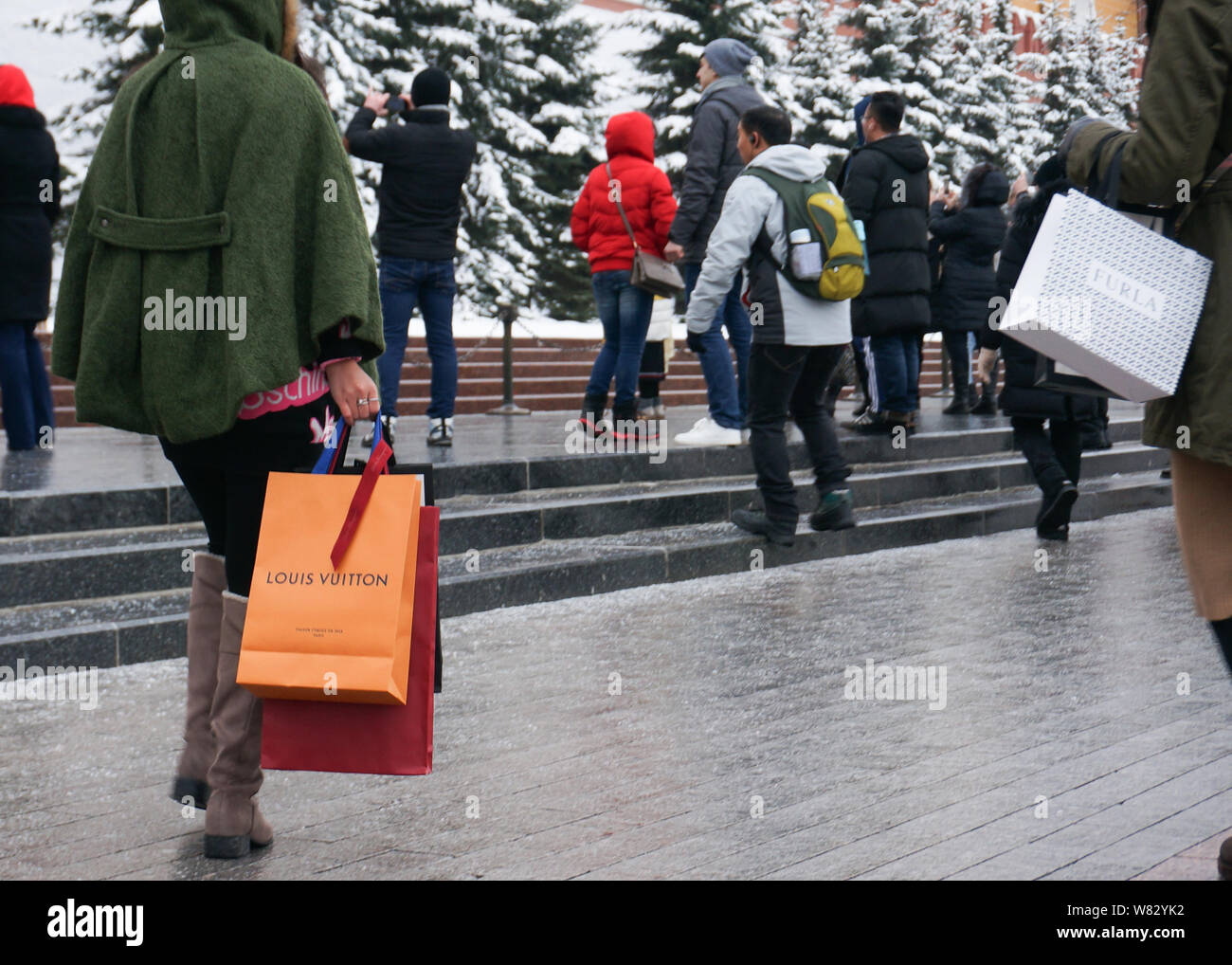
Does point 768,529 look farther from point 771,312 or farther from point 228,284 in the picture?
point 228,284

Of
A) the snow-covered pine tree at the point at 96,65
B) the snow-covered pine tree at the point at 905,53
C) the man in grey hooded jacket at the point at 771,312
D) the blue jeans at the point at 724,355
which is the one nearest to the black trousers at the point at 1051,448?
the man in grey hooded jacket at the point at 771,312

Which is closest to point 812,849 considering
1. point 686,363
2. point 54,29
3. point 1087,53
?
point 686,363

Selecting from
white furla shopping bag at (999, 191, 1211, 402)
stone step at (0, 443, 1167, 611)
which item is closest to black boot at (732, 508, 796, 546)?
stone step at (0, 443, 1167, 611)

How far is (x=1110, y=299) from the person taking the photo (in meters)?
3.19

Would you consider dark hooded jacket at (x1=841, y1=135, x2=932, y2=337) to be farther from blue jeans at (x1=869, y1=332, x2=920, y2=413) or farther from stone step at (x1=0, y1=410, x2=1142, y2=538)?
stone step at (x1=0, y1=410, x2=1142, y2=538)

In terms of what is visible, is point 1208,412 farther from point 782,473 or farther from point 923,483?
point 923,483

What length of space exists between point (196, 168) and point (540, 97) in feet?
71.8

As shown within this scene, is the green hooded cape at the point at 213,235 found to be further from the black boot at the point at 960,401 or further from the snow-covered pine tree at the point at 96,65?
the snow-covered pine tree at the point at 96,65

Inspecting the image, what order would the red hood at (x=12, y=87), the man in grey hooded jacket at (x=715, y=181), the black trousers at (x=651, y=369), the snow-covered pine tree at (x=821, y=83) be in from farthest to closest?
the snow-covered pine tree at (x=821, y=83) → the black trousers at (x=651, y=369) → the man in grey hooded jacket at (x=715, y=181) → the red hood at (x=12, y=87)

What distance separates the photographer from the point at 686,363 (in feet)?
62.9

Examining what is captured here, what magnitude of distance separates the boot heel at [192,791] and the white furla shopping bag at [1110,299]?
7.31 ft

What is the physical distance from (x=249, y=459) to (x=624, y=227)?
278 inches

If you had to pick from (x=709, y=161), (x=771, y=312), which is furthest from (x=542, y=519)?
(x=709, y=161)

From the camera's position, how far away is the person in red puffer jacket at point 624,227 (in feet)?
34.4
